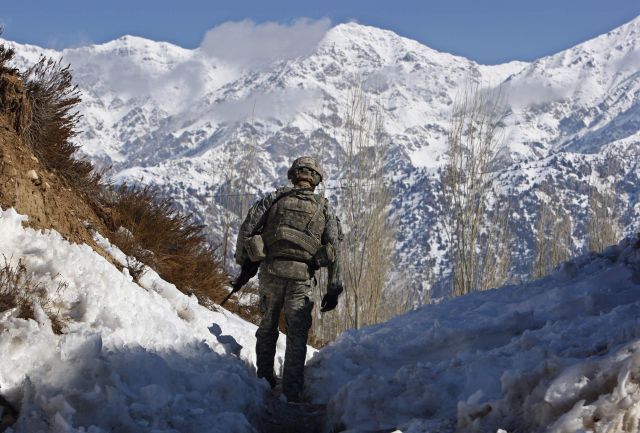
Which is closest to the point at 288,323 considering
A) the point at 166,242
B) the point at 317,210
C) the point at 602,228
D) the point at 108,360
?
the point at 317,210

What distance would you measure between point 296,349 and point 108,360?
6.41 ft

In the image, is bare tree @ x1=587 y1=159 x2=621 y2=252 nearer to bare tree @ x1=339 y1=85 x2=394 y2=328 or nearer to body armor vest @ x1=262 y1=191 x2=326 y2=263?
bare tree @ x1=339 y1=85 x2=394 y2=328

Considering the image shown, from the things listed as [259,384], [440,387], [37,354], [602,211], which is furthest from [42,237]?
[602,211]

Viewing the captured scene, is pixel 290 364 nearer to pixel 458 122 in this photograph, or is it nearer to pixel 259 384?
pixel 259 384

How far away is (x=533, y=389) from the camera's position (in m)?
3.96

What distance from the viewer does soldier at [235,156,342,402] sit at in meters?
6.53

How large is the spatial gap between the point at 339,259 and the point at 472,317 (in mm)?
1180

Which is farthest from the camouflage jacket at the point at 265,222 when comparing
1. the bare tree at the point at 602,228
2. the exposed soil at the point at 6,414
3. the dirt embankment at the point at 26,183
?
the bare tree at the point at 602,228

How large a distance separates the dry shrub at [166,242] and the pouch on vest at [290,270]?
210cm

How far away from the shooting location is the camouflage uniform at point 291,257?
21.4 ft

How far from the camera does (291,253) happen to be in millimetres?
6551

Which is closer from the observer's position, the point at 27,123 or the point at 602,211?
the point at 27,123

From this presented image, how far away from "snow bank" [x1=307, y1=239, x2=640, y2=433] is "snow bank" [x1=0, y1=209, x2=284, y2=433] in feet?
2.57

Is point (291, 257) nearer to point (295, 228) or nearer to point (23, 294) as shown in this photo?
point (295, 228)
